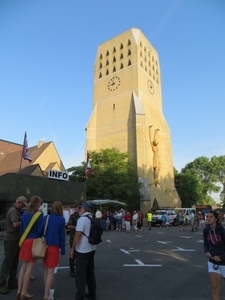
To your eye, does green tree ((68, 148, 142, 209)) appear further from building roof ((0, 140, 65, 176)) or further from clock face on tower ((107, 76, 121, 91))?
clock face on tower ((107, 76, 121, 91))

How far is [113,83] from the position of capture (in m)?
49.4

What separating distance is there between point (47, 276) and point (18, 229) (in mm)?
1368

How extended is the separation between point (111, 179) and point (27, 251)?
96.3 ft

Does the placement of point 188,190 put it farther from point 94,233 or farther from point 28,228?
point 28,228

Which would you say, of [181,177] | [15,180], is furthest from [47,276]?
[181,177]

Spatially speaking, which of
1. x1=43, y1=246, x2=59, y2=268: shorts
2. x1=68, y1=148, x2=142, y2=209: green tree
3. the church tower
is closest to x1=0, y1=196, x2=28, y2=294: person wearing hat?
x1=43, y1=246, x2=59, y2=268: shorts

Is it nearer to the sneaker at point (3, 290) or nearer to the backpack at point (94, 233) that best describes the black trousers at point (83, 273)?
the backpack at point (94, 233)

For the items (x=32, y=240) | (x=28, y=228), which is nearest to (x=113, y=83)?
(x=28, y=228)

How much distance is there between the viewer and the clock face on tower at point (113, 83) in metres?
48.8

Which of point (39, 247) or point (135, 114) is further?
point (135, 114)

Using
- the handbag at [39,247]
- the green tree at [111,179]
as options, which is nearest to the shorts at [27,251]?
the handbag at [39,247]

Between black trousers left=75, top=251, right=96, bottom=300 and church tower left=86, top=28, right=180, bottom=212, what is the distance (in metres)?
35.0

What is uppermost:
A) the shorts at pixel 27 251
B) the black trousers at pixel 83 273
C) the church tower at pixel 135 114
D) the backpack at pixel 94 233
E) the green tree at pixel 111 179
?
the church tower at pixel 135 114

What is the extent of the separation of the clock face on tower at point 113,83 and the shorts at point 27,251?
1803 inches
